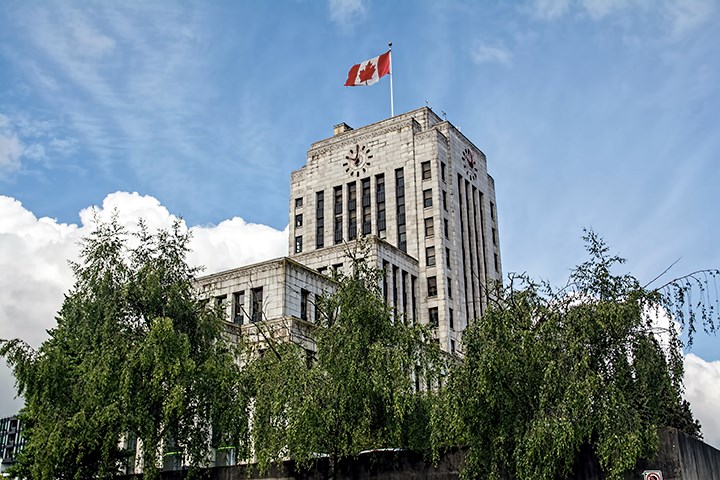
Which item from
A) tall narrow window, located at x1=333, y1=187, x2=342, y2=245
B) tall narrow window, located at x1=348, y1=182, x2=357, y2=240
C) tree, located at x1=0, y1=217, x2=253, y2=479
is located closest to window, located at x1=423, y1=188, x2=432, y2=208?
tall narrow window, located at x1=348, y1=182, x2=357, y2=240

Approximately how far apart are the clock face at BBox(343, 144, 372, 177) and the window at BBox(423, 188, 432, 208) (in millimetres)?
6461

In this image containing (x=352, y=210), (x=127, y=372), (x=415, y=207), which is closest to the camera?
(x=127, y=372)

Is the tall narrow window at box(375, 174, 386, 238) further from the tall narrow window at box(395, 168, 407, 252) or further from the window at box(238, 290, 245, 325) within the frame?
the window at box(238, 290, 245, 325)

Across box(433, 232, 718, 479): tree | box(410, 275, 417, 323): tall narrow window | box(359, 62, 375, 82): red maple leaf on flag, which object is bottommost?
box(433, 232, 718, 479): tree

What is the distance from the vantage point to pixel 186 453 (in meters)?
23.0

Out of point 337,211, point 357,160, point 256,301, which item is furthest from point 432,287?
point 256,301

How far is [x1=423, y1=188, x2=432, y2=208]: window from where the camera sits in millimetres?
63688

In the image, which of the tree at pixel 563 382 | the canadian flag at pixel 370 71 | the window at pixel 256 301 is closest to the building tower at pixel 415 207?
the canadian flag at pixel 370 71

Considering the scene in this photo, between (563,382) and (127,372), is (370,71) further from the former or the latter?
(563,382)

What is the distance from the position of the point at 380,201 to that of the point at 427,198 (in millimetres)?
4477

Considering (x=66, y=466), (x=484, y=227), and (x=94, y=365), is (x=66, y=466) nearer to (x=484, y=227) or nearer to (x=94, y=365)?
(x=94, y=365)

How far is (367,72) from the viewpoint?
201 ft

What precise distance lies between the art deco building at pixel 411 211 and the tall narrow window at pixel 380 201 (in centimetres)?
10

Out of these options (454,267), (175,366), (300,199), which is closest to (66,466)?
(175,366)
